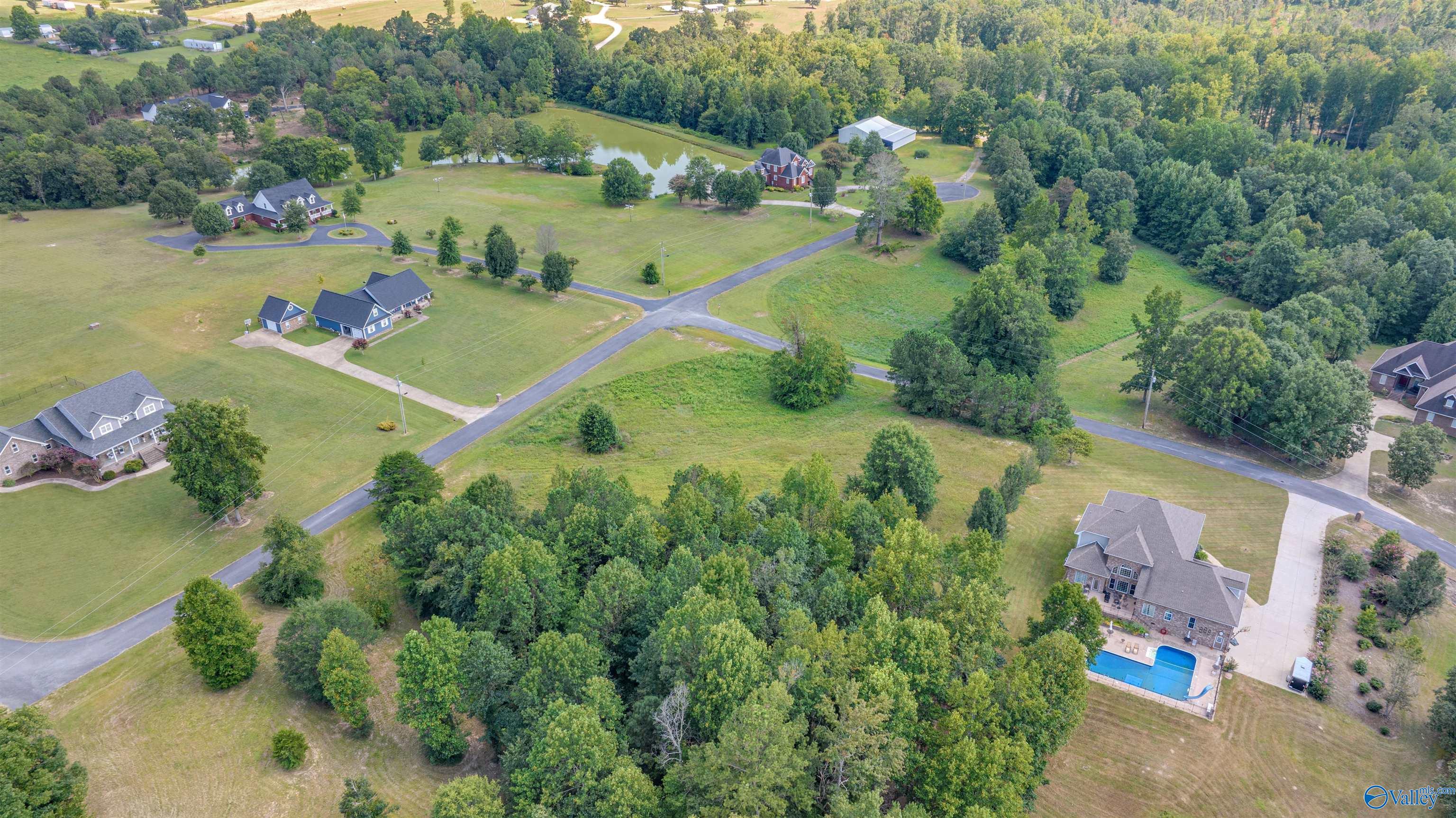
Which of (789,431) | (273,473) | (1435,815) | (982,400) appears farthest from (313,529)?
(1435,815)

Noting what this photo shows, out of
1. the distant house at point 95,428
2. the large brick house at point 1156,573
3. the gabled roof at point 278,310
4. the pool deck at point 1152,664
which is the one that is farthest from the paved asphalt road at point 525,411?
the gabled roof at point 278,310

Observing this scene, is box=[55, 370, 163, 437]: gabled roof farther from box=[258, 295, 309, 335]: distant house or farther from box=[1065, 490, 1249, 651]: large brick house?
box=[1065, 490, 1249, 651]: large brick house

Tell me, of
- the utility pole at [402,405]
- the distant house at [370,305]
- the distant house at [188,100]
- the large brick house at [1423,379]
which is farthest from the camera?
the distant house at [188,100]

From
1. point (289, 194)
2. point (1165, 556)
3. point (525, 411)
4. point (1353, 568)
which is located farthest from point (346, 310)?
point (1353, 568)

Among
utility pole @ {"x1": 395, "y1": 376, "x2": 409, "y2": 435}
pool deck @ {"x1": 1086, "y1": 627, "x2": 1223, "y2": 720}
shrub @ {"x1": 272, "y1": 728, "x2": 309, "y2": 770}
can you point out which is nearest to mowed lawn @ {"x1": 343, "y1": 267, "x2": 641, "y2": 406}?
utility pole @ {"x1": 395, "y1": 376, "x2": 409, "y2": 435}

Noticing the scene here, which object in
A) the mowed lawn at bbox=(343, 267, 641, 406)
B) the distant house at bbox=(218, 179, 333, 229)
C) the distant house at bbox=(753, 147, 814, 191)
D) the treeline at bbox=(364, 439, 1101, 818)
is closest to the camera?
the treeline at bbox=(364, 439, 1101, 818)

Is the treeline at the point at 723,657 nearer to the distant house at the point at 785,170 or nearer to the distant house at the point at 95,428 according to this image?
the distant house at the point at 95,428

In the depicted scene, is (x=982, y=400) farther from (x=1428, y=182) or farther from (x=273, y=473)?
(x=1428, y=182)
